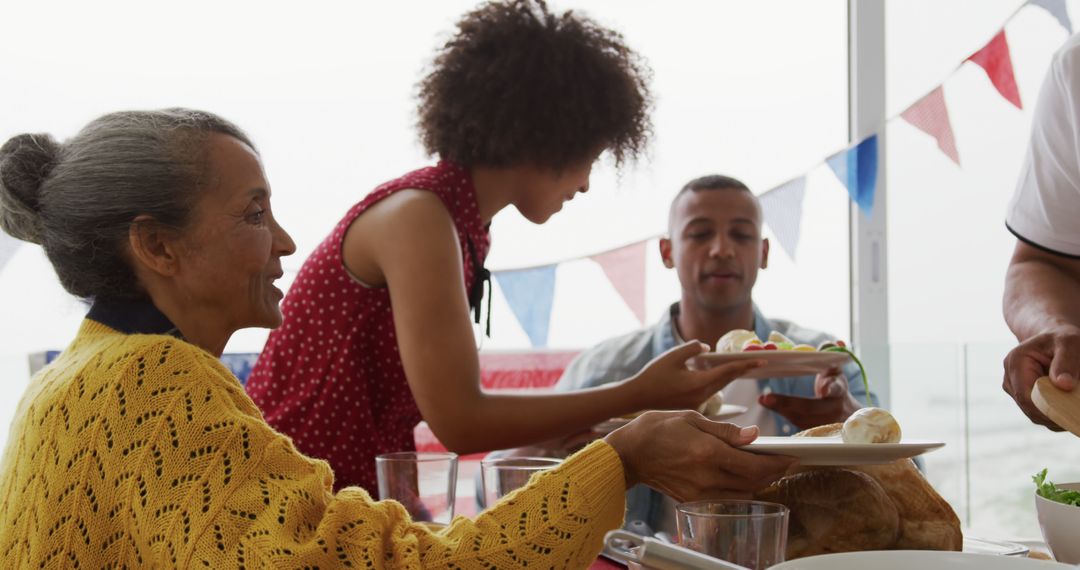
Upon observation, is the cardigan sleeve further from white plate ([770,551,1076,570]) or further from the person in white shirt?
the person in white shirt

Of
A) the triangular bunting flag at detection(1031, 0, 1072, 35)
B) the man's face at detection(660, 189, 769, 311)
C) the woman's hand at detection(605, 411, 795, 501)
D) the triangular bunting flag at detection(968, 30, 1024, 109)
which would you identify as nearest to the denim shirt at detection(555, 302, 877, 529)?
the man's face at detection(660, 189, 769, 311)

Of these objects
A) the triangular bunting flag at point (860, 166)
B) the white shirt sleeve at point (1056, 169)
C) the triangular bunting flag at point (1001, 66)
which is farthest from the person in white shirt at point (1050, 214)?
the triangular bunting flag at point (860, 166)

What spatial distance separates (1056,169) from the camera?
5.10ft

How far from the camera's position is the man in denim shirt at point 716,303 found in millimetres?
2596

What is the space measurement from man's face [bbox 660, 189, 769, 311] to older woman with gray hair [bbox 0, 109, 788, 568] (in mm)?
1560

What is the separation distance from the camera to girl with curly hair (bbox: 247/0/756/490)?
1616 millimetres

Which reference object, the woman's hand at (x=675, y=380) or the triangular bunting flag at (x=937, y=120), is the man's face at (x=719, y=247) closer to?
the woman's hand at (x=675, y=380)

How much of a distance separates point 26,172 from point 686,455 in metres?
0.77

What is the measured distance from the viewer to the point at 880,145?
3.56 m

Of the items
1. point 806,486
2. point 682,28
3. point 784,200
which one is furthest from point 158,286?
point 784,200

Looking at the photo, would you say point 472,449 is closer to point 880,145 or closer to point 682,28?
point 682,28

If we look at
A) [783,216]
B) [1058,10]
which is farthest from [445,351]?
[1058,10]

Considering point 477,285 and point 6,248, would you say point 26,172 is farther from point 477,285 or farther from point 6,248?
point 6,248

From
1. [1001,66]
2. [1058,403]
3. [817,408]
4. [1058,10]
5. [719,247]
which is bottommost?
[817,408]
